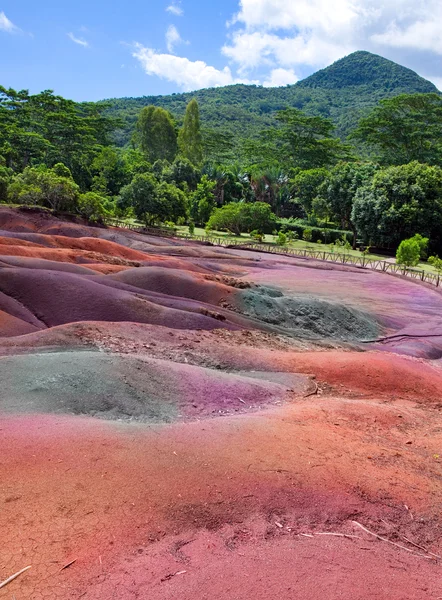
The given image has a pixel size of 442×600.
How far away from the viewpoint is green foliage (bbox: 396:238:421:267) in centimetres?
4044

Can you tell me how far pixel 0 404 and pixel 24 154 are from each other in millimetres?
62854

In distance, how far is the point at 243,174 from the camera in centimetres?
7644

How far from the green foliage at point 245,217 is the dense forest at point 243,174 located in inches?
4.7

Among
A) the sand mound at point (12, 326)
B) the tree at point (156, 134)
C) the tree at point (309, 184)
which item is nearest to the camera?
the sand mound at point (12, 326)

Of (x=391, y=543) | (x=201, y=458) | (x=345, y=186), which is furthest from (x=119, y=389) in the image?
(x=345, y=186)

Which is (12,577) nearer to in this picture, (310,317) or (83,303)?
(83,303)

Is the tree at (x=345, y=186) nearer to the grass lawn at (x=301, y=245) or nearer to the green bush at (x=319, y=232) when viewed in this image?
the green bush at (x=319, y=232)

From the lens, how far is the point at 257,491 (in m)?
7.55

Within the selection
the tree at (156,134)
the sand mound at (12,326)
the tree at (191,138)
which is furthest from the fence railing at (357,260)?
the tree at (156,134)

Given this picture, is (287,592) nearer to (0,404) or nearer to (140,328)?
(0,404)

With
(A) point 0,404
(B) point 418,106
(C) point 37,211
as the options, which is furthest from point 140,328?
(B) point 418,106

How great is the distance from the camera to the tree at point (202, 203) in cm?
6475

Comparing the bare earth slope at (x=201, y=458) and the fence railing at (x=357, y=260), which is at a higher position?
the fence railing at (x=357, y=260)

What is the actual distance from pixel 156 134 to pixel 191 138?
639 centimetres
